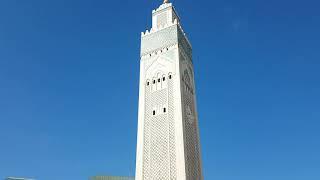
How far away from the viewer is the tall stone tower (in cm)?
1794

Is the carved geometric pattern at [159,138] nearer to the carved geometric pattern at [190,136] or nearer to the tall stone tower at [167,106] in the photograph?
the tall stone tower at [167,106]

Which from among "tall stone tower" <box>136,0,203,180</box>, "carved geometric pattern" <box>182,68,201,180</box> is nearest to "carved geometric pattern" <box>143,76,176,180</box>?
"tall stone tower" <box>136,0,203,180</box>

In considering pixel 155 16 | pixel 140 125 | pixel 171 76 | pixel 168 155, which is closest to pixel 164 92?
pixel 171 76

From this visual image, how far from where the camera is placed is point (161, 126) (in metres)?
19.1

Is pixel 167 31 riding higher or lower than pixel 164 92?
higher

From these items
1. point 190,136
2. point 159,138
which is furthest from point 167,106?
point 190,136

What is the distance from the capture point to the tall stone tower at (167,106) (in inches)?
706

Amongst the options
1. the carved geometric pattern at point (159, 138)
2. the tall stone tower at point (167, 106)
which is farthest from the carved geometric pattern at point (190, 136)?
the carved geometric pattern at point (159, 138)

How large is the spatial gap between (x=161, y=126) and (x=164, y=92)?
2158 millimetres

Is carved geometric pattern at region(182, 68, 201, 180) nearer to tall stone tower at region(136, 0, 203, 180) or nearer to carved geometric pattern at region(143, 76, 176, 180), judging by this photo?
tall stone tower at region(136, 0, 203, 180)

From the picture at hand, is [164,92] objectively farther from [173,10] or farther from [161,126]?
[173,10]

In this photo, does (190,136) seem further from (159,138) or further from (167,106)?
(167,106)

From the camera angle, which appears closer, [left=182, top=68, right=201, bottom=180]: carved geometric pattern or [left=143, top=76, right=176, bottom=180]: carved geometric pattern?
[left=143, top=76, right=176, bottom=180]: carved geometric pattern

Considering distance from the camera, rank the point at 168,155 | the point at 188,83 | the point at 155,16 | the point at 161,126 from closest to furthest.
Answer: the point at 168,155
the point at 161,126
the point at 188,83
the point at 155,16
